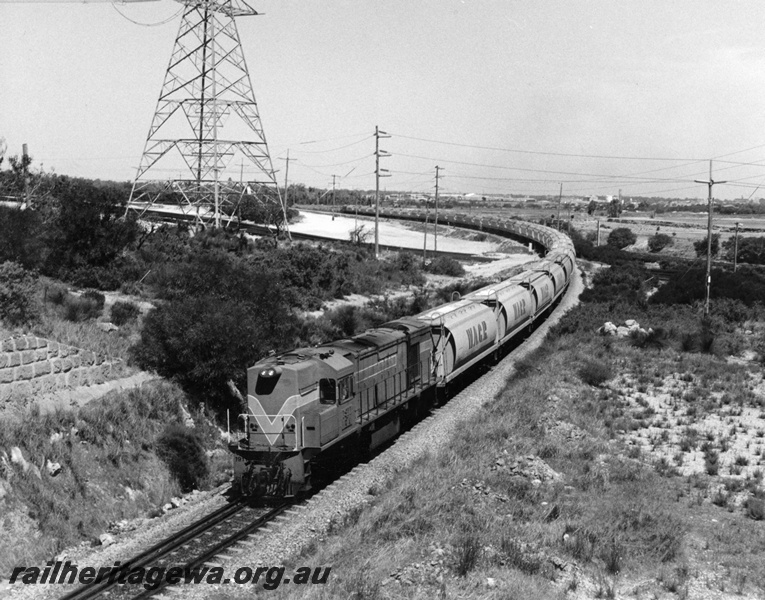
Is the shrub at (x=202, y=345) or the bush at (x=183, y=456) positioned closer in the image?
the bush at (x=183, y=456)

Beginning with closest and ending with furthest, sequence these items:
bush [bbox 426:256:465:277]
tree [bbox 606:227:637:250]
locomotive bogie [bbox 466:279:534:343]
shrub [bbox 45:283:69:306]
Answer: shrub [bbox 45:283:69:306] < locomotive bogie [bbox 466:279:534:343] < bush [bbox 426:256:465:277] < tree [bbox 606:227:637:250]

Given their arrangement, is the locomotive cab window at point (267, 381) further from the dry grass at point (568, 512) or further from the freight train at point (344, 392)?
the dry grass at point (568, 512)

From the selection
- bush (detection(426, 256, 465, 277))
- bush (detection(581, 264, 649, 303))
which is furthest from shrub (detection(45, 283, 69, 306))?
bush (detection(426, 256, 465, 277))

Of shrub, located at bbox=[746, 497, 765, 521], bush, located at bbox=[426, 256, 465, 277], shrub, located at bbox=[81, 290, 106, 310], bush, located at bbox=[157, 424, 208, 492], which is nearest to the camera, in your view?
shrub, located at bbox=[746, 497, 765, 521]

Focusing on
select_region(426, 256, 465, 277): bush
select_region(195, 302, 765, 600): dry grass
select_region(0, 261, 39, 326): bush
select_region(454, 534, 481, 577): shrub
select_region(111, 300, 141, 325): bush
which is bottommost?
select_region(195, 302, 765, 600): dry grass

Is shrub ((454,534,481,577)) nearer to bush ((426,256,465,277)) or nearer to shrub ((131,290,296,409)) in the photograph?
shrub ((131,290,296,409))

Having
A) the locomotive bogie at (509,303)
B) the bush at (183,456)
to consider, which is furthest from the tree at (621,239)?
the bush at (183,456)

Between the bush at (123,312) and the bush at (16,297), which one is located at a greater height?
the bush at (16,297)
